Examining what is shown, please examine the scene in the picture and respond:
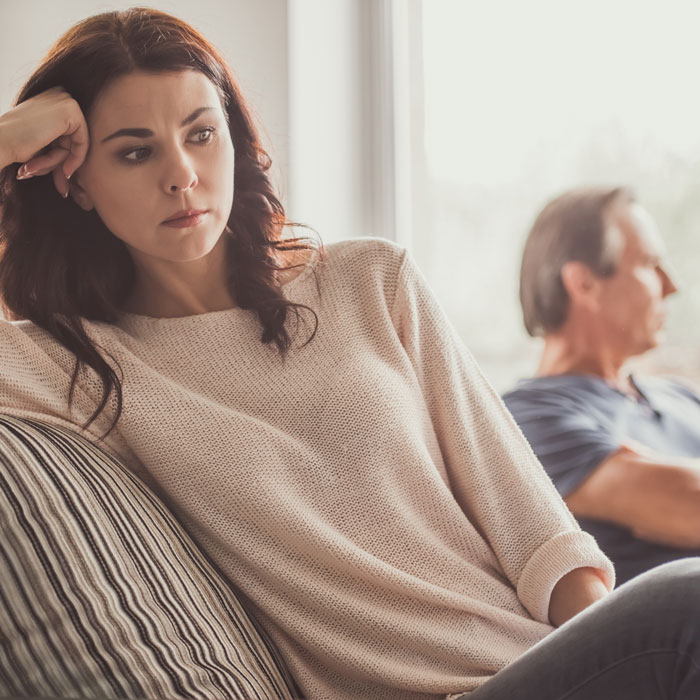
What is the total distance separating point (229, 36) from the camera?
7.12 ft

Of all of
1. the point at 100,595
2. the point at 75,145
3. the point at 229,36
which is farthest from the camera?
the point at 229,36

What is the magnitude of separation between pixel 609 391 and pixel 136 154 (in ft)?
3.48

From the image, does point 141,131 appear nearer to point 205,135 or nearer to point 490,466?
point 205,135

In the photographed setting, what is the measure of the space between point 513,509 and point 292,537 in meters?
0.30

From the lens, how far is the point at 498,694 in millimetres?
999

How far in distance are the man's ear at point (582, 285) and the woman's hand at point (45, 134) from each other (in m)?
1.04

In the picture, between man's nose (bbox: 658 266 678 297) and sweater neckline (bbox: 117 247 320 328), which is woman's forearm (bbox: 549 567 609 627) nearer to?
sweater neckline (bbox: 117 247 320 328)

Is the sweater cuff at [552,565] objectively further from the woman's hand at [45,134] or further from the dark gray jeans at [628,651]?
the woman's hand at [45,134]

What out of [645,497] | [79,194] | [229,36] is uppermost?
[229,36]

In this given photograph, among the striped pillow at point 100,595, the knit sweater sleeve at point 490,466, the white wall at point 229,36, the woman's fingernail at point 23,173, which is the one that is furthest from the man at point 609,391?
the woman's fingernail at point 23,173

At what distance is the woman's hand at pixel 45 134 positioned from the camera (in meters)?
1.32

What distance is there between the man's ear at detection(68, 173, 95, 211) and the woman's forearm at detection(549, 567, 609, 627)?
0.85 meters

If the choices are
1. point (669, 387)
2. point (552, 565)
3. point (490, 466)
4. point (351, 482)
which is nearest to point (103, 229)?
point (351, 482)

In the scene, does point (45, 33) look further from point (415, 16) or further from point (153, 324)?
point (153, 324)
